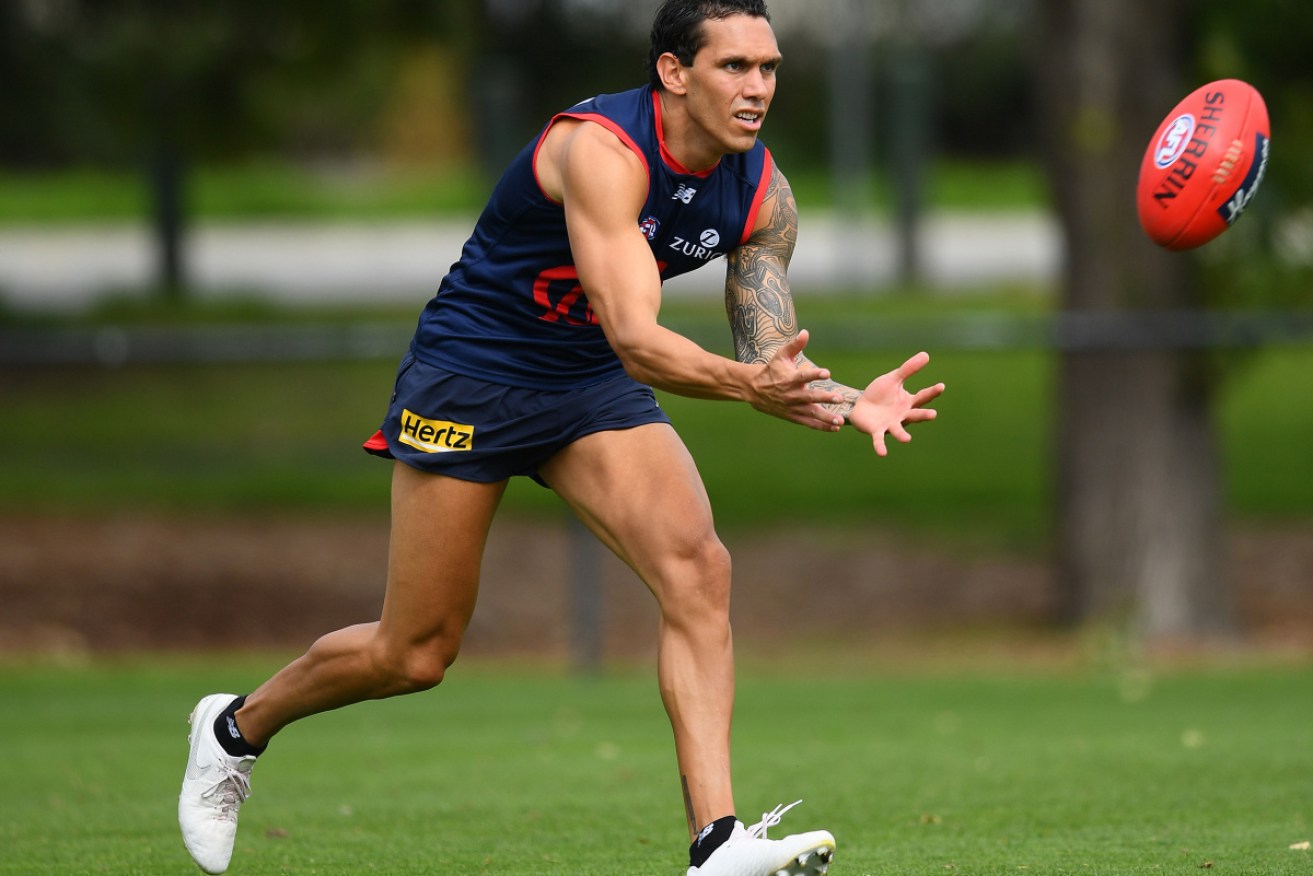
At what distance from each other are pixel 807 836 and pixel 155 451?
1246 cm

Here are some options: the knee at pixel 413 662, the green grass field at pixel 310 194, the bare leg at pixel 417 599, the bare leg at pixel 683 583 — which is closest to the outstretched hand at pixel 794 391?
the bare leg at pixel 683 583

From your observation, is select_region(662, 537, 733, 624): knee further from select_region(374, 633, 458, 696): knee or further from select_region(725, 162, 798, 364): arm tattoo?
select_region(374, 633, 458, 696): knee

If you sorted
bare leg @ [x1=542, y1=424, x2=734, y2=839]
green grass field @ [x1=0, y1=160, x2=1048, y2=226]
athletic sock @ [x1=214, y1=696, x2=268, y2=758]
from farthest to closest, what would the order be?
green grass field @ [x1=0, y1=160, x2=1048, y2=226] → athletic sock @ [x1=214, y1=696, x2=268, y2=758] → bare leg @ [x1=542, y1=424, x2=734, y2=839]

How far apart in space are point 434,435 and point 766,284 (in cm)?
102

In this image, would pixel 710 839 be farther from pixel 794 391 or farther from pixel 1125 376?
pixel 1125 376

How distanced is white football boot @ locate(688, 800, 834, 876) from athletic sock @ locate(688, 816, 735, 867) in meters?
0.02

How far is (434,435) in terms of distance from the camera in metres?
4.96

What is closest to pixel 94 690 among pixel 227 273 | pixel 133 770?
pixel 133 770

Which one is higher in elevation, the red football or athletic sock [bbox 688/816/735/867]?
the red football

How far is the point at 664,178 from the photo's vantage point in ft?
15.5

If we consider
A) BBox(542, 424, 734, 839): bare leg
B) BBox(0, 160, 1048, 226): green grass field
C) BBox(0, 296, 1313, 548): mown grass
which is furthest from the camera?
BBox(0, 160, 1048, 226): green grass field

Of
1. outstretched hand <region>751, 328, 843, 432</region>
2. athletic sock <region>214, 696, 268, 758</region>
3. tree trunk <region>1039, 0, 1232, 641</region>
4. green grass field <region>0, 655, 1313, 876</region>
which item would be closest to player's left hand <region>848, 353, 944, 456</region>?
outstretched hand <region>751, 328, 843, 432</region>

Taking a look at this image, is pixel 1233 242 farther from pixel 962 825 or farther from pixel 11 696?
pixel 11 696

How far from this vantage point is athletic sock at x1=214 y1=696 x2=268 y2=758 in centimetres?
532
